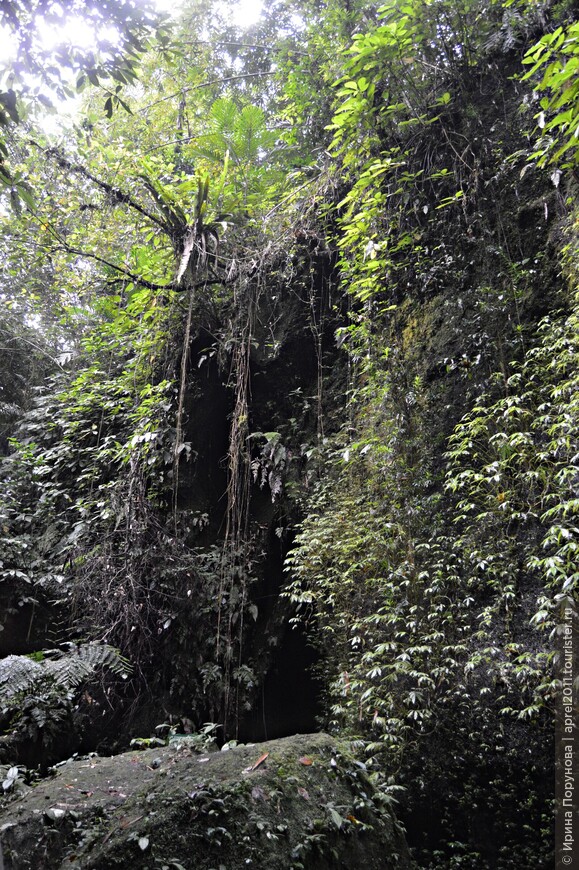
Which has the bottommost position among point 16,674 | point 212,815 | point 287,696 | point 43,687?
point 212,815

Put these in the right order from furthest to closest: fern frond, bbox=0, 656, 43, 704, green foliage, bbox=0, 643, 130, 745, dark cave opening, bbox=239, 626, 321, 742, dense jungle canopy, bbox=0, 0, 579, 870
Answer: dark cave opening, bbox=239, 626, 321, 742
green foliage, bbox=0, 643, 130, 745
fern frond, bbox=0, 656, 43, 704
dense jungle canopy, bbox=0, 0, 579, 870

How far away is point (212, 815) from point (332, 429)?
12.7 feet

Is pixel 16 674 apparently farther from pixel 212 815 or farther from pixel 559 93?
pixel 559 93

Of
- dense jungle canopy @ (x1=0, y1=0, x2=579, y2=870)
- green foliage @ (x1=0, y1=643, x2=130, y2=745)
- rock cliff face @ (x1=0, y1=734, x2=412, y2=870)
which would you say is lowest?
rock cliff face @ (x1=0, y1=734, x2=412, y2=870)

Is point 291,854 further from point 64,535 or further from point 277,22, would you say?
point 277,22

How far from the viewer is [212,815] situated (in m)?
2.57

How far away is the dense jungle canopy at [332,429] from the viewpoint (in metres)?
3.54

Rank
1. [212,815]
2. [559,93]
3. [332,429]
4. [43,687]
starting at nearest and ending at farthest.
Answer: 1. [212,815]
2. [559,93]
3. [43,687]
4. [332,429]

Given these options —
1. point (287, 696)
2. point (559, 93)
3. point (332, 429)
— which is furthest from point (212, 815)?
point (559, 93)

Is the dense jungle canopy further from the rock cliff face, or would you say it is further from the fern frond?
the rock cliff face

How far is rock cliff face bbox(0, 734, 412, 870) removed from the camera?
2.45 m

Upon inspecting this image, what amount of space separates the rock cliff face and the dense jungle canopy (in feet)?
2.51

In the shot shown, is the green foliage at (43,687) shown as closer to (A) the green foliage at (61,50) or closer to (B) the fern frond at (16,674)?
(B) the fern frond at (16,674)

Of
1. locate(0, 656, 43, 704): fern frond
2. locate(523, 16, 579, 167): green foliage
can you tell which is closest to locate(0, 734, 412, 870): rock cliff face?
locate(0, 656, 43, 704): fern frond
